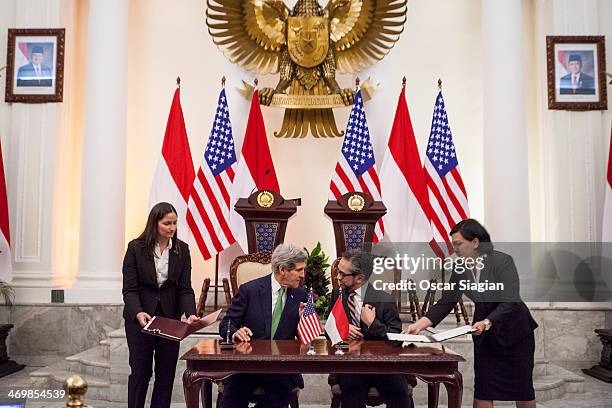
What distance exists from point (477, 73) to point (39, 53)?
570cm

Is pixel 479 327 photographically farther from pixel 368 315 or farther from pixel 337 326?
pixel 337 326

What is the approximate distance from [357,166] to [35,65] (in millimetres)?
4149

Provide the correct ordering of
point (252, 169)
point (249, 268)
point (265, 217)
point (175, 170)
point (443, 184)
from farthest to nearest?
point (252, 169) → point (175, 170) → point (443, 184) → point (265, 217) → point (249, 268)

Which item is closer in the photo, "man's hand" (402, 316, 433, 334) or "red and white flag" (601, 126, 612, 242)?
"man's hand" (402, 316, 433, 334)

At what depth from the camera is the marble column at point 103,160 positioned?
7.71 m

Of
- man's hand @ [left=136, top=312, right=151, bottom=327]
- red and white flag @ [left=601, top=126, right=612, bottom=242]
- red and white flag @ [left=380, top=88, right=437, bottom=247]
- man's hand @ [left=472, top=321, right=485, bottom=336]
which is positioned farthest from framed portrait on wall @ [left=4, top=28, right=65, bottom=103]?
red and white flag @ [left=601, top=126, right=612, bottom=242]

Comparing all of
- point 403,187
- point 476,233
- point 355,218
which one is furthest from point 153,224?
point 403,187

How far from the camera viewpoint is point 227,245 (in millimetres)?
7875

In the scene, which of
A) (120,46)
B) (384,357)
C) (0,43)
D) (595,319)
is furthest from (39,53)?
(595,319)

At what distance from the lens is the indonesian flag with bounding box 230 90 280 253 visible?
315 inches

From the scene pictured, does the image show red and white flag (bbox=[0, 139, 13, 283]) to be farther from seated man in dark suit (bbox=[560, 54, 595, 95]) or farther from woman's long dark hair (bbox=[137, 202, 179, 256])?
seated man in dark suit (bbox=[560, 54, 595, 95])

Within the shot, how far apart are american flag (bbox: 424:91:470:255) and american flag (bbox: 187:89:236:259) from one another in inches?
93.7

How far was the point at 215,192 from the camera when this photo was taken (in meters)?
7.95

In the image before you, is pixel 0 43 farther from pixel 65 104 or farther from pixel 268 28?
pixel 268 28
